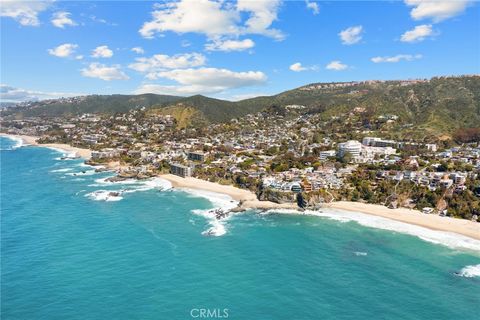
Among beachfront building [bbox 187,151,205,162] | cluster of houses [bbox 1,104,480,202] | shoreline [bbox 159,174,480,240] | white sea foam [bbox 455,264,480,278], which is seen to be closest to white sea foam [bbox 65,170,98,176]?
cluster of houses [bbox 1,104,480,202]

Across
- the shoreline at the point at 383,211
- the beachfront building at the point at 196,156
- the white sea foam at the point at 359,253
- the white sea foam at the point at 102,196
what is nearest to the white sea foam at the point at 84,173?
the white sea foam at the point at 102,196

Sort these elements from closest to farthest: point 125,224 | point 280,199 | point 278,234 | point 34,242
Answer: point 34,242 < point 278,234 < point 125,224 < point 280,199

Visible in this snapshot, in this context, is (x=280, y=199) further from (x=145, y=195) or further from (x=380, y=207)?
(x=145, y=195)

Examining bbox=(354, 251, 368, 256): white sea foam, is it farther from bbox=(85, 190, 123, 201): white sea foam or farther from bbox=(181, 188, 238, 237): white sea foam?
bbox=(85, 190, 123, 201): white sea foam

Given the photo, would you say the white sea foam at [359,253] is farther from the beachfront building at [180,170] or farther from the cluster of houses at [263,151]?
the beachfront building at [180,170]

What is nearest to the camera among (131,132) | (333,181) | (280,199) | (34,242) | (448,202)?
(34,242)

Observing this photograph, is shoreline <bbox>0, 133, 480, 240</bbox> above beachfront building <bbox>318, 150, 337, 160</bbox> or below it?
below

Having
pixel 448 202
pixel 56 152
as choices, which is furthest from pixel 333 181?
pixel 56 152
